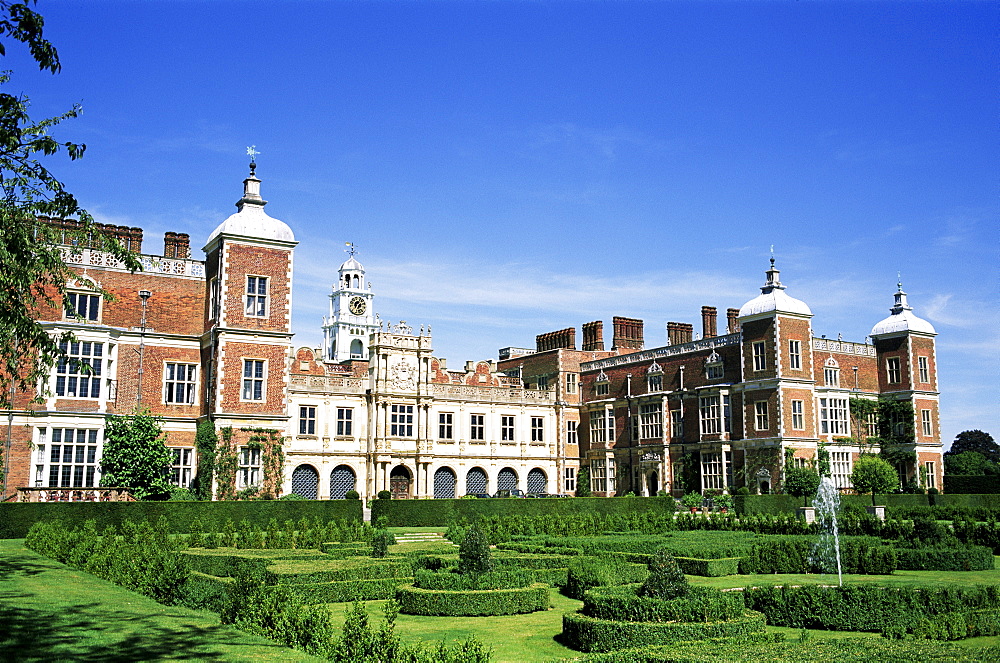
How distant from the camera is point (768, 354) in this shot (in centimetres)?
4825

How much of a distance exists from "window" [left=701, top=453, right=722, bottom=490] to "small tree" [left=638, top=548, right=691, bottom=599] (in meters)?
37.2

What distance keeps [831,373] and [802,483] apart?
11354 millimetres

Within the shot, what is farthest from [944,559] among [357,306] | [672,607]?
[357,306]

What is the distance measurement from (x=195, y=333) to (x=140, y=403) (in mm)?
4029

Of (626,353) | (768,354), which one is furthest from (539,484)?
(768,354)

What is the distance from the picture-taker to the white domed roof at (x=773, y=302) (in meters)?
48.2

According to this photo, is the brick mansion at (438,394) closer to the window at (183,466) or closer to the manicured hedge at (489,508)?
the window at (183,466)

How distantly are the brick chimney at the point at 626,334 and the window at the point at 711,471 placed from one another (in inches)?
493

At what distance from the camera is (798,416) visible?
4831 cm

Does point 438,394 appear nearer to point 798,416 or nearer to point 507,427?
point 507,427

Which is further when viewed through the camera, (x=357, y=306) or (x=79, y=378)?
(x=357, y=306)

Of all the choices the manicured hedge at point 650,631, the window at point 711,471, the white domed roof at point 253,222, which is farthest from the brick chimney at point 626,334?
the manicured hedge at point 650,631

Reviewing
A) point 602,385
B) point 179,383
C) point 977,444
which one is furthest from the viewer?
point 977,444

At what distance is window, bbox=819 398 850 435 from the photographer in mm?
52125
